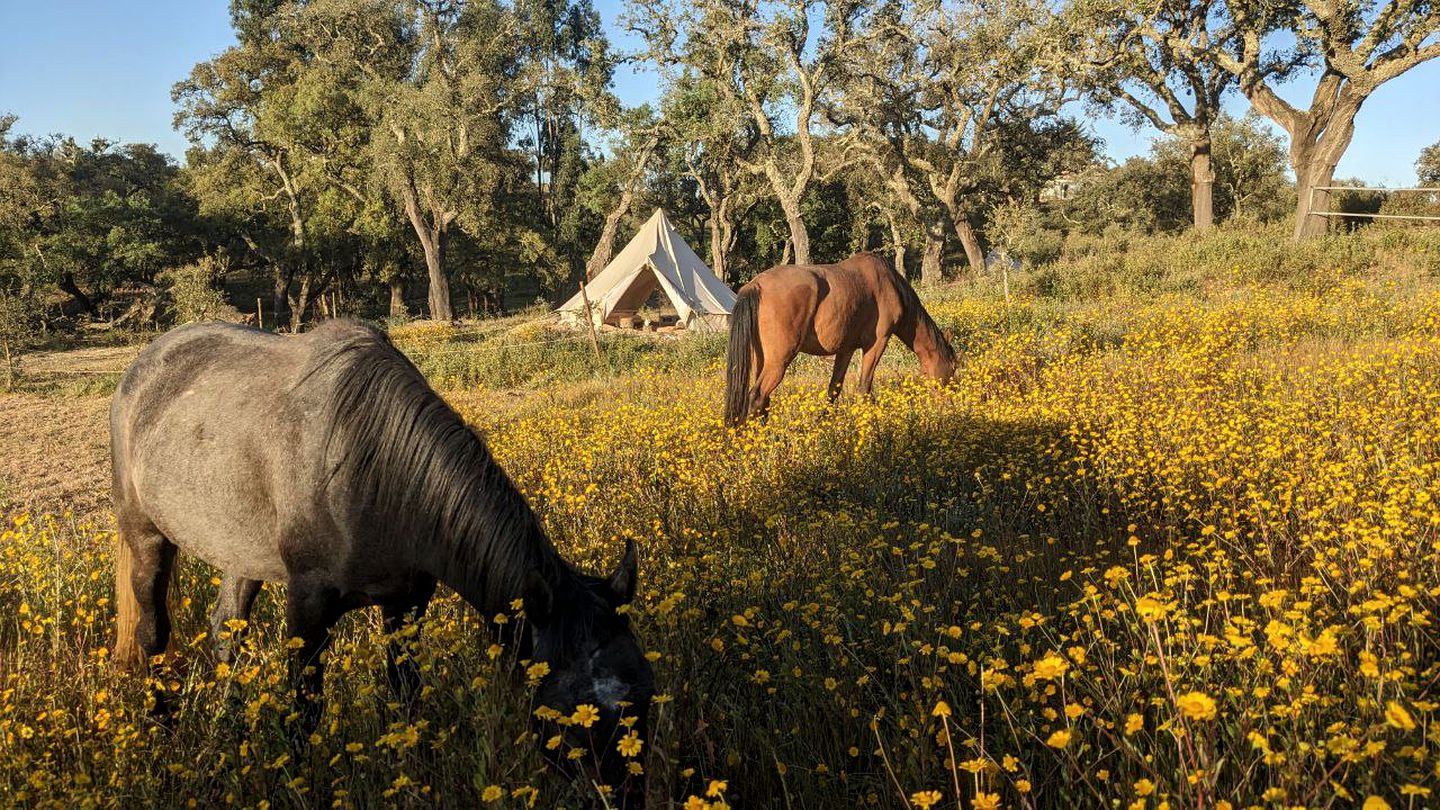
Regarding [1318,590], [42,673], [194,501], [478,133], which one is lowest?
[42,673]

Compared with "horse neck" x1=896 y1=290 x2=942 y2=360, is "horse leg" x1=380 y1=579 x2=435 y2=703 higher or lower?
lower

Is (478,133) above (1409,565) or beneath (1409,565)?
above

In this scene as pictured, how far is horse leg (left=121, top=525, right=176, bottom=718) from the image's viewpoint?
150 inches

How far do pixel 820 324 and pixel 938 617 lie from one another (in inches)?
236


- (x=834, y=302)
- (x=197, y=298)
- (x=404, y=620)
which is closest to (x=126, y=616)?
(x=404, y=620)

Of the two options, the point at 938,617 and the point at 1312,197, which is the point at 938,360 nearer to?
the point at 938,617

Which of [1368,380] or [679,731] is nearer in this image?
[679,731]

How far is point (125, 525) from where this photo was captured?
152 inches

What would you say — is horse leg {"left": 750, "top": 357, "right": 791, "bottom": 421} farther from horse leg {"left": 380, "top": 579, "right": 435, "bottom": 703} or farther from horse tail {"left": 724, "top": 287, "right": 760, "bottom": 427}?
horse leg {"left": 380, "top": 579, "right": 435, "bottom": 703}

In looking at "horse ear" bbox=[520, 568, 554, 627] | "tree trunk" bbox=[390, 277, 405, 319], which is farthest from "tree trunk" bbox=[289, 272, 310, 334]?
"horse ear" bbox=[520, 568, 554, 627]

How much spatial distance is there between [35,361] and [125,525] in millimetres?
23601

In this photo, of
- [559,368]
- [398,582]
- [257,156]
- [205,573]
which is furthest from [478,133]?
→ [398,582]

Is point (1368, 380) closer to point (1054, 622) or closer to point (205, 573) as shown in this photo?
point (1054, 622)

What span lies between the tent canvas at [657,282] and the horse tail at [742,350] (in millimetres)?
14341
